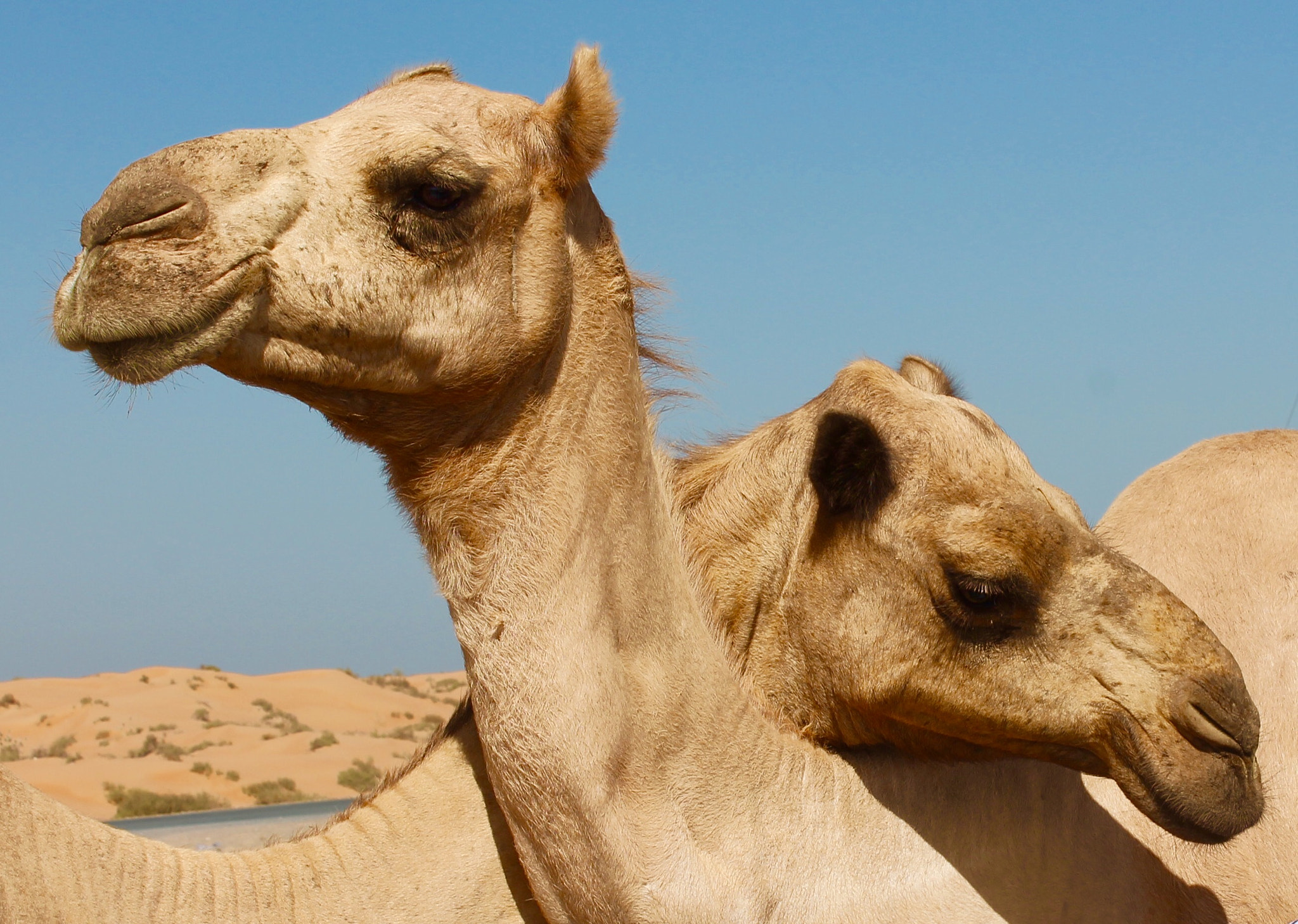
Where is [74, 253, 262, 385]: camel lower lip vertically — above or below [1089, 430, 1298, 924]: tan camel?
above

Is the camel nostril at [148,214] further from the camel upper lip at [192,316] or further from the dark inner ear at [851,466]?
the dark inner ear at [851,466]

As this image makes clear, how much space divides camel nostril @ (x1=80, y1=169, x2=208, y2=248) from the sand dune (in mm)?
17351

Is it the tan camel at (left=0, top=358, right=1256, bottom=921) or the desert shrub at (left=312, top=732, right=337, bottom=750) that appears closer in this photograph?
the tan camel at (left=0, top=358, right=1256, bottom=921)

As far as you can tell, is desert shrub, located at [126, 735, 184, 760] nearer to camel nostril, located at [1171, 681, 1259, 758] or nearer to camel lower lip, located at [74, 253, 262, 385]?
camel lower lip, located at [74, 253, 262, 385]

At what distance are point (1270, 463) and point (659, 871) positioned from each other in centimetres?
308

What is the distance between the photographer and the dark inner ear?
3996 millimetres

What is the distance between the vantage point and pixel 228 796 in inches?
832

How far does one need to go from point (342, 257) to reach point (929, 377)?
232 centimetres

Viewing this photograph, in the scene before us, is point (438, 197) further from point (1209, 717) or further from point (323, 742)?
point (323, 742)

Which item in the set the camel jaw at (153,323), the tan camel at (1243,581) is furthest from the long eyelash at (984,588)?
the camel jaw at (153,323)

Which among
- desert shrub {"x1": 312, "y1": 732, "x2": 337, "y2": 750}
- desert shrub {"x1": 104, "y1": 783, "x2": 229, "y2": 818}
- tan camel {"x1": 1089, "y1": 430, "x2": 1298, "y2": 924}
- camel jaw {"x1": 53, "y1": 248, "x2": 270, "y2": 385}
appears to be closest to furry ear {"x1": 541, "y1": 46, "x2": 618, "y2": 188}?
camel jaw {"x1": 53, "y1": 248, "x2": 270, "y2": 385}

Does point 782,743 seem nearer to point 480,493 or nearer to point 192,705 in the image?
point 480,493

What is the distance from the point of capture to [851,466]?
4.04 m

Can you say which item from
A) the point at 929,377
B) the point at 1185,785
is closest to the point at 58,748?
the point at 929,377
